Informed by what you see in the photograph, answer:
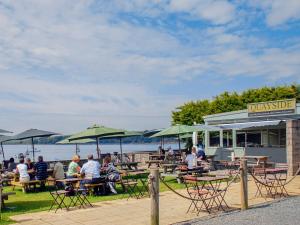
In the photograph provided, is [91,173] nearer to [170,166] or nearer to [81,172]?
[81,172]

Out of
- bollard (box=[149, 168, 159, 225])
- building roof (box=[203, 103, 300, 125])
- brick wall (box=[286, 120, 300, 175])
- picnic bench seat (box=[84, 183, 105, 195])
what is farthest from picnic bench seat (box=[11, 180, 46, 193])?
building roof (box=[203, 103, 300, 125])

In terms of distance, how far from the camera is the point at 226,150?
76.6 feet

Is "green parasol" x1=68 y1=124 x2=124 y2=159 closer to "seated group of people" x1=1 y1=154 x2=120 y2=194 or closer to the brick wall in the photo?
"seated group of people" x1=1 y1=154 x2=120 y2=194

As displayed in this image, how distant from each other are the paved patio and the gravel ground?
0.43m

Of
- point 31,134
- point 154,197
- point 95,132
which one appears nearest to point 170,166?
point 95,132

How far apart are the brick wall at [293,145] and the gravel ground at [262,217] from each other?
6.49m

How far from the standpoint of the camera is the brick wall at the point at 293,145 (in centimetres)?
1598

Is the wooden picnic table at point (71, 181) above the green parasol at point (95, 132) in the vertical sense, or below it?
below

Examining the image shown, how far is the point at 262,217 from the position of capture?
8578mm

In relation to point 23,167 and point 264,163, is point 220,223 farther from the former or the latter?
point 264,163

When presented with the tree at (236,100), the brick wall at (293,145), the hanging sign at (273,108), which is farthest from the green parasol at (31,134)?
the tree at (236,100)

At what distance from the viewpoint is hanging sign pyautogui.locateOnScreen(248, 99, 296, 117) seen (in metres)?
19.9

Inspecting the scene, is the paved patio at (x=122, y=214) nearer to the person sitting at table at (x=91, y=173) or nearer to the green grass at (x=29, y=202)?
the green grass at (x=29, y=202)

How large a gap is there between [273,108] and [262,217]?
13.0 m
